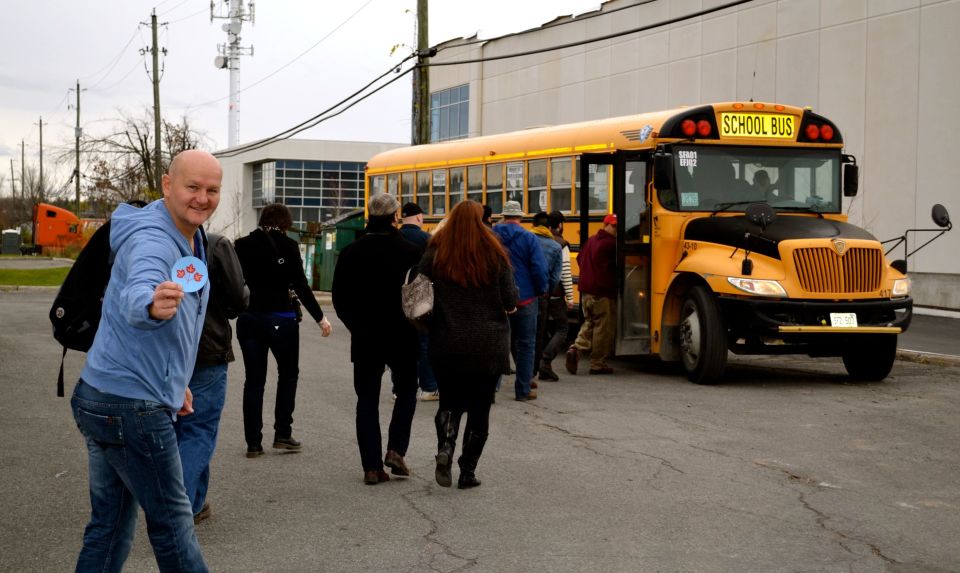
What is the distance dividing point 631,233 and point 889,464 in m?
5.66

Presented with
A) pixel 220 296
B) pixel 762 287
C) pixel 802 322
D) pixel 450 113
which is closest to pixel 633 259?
pixel 762 287

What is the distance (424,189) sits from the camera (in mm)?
18875

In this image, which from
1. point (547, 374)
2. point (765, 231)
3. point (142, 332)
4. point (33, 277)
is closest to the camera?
point (142, 332)

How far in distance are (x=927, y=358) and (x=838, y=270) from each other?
398 cm

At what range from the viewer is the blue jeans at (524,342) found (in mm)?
11047

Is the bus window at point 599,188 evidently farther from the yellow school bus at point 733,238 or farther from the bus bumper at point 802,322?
the bus bumper at point 802,322

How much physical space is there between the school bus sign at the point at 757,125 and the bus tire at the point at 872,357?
245 cm

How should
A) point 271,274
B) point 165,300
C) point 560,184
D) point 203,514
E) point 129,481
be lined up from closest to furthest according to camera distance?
point 165,300, point 129,481, point 203,514, point 271,274, point 560,184

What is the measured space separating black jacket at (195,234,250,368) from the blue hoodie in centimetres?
188

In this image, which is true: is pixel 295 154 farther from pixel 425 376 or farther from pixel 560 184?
pixel 425 376

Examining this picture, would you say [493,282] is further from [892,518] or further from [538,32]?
[538,32]

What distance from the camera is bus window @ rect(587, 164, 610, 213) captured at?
14.4 m

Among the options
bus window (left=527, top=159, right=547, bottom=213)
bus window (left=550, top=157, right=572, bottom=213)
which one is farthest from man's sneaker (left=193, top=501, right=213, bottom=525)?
bus window (left=527, top=159, right=547, bottom=213)

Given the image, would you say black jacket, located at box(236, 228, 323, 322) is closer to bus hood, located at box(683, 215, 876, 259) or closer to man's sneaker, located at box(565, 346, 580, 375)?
bus hood, located at box(683, 215, 876, 259)
